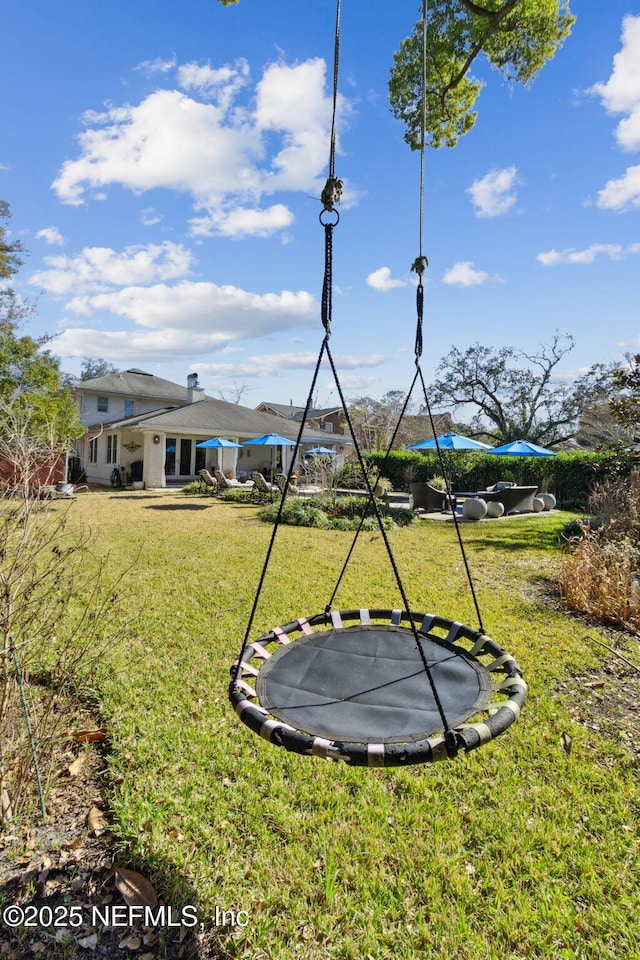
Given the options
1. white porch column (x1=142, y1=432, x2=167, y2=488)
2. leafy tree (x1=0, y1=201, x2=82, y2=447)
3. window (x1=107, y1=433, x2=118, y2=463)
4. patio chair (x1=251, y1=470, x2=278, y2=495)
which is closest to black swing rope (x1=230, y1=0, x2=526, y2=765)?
leafy tree (x1=0, y1=201, x2=82, y2=447)

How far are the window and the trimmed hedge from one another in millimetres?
12177

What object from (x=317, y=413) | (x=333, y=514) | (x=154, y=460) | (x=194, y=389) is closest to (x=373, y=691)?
(x=333, y=514)

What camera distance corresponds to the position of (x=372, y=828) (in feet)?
7.84

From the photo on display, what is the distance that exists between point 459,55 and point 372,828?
28.4ft

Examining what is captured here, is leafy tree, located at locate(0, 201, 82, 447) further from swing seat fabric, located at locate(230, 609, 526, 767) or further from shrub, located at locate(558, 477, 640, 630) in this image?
shrub, located at locate(558, 477, 640, 630)

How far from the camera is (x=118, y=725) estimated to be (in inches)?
122

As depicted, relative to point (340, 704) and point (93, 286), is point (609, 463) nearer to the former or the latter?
point (340, 704)

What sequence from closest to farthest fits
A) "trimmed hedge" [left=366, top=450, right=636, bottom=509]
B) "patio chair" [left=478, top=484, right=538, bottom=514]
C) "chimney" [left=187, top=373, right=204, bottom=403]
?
"patio chair" [left=478, top=484, right=538, bottom=514], "trimmed hedge" [left=366, top=450, right=636, bottom=509], "chimney" [left=187, top=373, right=204, bottom=403]

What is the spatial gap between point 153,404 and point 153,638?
2476 cm

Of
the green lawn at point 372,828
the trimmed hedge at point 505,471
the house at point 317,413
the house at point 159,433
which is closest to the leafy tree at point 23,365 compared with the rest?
the house at point 159,433

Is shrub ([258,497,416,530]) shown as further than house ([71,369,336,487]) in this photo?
No

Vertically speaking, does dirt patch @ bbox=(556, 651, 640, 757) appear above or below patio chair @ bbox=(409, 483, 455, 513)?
below

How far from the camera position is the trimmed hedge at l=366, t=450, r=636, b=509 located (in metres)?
17.5

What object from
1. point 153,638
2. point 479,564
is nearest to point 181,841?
point 153,638
